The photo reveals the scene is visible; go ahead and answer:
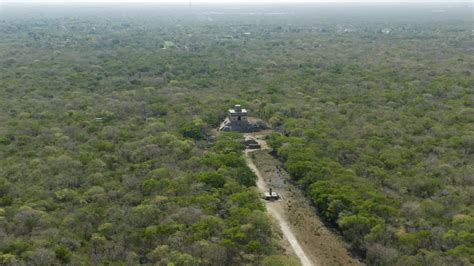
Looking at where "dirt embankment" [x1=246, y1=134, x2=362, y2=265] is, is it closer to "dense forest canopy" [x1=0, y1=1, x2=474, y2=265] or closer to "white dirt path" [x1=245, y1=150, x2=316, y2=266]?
"white dirt path" [x1=245, y1=150, x2=316, y2=266]

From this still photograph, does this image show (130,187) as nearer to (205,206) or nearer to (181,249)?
(205,206)

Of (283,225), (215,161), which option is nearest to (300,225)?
(283,225)

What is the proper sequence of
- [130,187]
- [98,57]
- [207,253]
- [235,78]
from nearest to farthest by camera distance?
[207,253] < [130,187] < [235,78] < [98,57]

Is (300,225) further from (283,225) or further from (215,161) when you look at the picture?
(215,161)

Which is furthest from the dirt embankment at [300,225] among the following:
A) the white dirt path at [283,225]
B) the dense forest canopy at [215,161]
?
the dense forest canopy at [215,161]

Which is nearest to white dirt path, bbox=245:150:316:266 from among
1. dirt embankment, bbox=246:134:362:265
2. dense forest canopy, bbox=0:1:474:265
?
dirt embankment, bbox=246:134:362:265

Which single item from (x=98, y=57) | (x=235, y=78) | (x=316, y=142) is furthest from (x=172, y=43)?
(x=316, y=142)

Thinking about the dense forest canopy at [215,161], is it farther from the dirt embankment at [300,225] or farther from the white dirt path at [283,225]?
the white dirt path at [283,225]
